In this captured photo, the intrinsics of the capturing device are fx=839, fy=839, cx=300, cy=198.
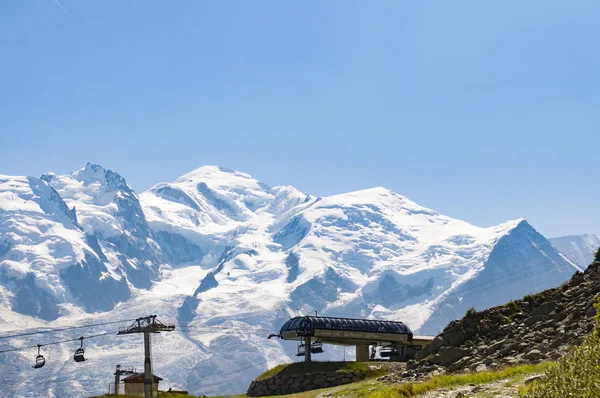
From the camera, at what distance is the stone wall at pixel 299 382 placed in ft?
283

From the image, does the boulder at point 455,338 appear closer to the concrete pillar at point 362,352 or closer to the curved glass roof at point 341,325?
the curved glass roof at point 341,325

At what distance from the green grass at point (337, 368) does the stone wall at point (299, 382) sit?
1.00 meters

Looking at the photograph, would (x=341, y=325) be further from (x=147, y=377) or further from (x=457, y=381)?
(x=457, y=381)

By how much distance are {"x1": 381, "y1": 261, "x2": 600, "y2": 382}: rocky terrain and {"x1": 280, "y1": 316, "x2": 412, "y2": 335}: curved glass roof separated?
113 ft

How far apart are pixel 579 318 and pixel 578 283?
10652mm

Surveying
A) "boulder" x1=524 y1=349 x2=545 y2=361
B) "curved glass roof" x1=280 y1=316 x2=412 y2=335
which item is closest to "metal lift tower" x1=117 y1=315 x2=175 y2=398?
"curved glass roof" x1=280 y1=316 x2=412 y2=335

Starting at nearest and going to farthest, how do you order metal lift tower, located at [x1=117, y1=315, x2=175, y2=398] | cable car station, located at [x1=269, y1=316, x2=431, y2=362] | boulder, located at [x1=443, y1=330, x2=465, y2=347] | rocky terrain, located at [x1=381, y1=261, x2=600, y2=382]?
rocky terrain, located at [x1=381, y1=261, x2=600, y2=382] → boulder, located at [x1=443, y1=330, x2=465, y2=347] → metal lift tower, located at [x1=117, y1=315, x2=175, y2=398] → cable car station, located at [x1=269, y1=316, x2=431, y2=362]

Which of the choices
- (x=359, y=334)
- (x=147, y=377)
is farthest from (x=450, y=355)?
(x=359, y=334)

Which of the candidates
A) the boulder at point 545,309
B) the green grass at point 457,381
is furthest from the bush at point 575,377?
the boulder at point 545,309

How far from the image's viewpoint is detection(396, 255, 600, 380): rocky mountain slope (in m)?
56.6

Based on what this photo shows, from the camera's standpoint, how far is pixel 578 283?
70062mm

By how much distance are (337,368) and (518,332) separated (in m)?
29.5

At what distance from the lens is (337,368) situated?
90125 millimetres

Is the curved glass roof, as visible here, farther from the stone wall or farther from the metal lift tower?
the metal lift tower
